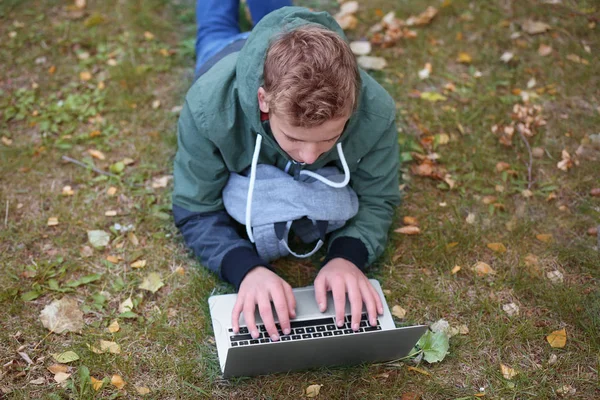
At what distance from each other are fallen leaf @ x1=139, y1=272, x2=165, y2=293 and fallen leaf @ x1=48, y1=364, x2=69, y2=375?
43cm

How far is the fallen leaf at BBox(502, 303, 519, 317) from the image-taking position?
246 centimetres

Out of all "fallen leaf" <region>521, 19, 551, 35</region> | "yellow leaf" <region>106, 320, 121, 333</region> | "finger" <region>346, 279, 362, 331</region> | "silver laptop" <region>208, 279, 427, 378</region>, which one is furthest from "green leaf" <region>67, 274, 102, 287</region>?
"fallen leaf" <region>521, 19, 551, 35</region>

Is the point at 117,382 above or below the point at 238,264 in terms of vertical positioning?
below

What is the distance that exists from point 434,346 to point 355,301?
344mm

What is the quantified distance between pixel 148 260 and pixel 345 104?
1159 millimetres

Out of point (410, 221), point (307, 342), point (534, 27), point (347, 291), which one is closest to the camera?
point (307, 342)

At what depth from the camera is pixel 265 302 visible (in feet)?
7.22

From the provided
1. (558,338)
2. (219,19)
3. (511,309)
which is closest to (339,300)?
(511,309)

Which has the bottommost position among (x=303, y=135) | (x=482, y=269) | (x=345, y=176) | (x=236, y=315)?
(x=482, y=269)

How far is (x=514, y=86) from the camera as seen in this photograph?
353cm

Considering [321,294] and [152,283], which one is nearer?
[321,294]

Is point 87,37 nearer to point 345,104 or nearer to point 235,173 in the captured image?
point 235,173

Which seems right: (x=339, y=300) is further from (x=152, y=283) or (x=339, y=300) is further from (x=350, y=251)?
(x=152, y=283)

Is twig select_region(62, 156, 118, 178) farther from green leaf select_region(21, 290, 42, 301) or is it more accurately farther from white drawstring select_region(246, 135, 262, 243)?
white drawstring select_region(246, 135, 262, 243)
